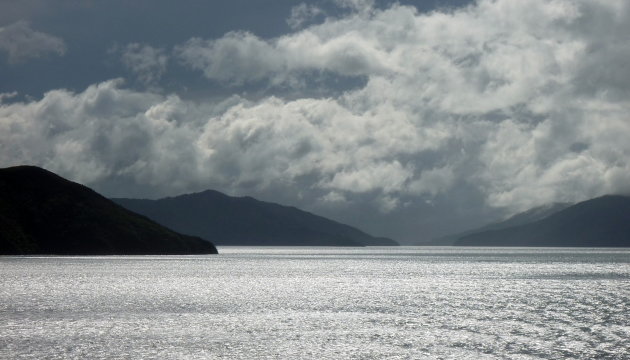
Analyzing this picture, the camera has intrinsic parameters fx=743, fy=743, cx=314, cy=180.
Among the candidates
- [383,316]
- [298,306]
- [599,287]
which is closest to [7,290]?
[298,306]

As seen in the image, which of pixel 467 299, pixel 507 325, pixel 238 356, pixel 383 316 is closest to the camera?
pixel 238 356

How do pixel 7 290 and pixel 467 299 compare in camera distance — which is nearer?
pixel 467 299

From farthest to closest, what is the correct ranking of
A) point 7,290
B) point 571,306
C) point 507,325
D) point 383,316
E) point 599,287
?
point 599,287 → point 7,290 → point 571,306 → point 383,316 → point 507,325

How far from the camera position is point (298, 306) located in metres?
130

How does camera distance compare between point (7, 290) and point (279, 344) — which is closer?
point (279, 344)

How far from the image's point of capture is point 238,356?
73.4m

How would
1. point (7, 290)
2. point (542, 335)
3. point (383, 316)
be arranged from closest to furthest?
point (542, 335)
point (383, 316)
point (7, 290)

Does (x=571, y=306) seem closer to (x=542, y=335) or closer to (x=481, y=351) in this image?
(x=542, y=335)

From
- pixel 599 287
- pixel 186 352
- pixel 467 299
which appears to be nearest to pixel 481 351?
pixel 186 352

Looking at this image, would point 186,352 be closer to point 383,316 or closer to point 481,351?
point 481,351

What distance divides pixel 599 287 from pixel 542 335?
9705 centimetres

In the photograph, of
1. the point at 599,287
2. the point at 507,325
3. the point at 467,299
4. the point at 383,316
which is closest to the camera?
the point at 507,325

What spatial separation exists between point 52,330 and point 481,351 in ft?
169

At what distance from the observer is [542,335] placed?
88.1 meters
